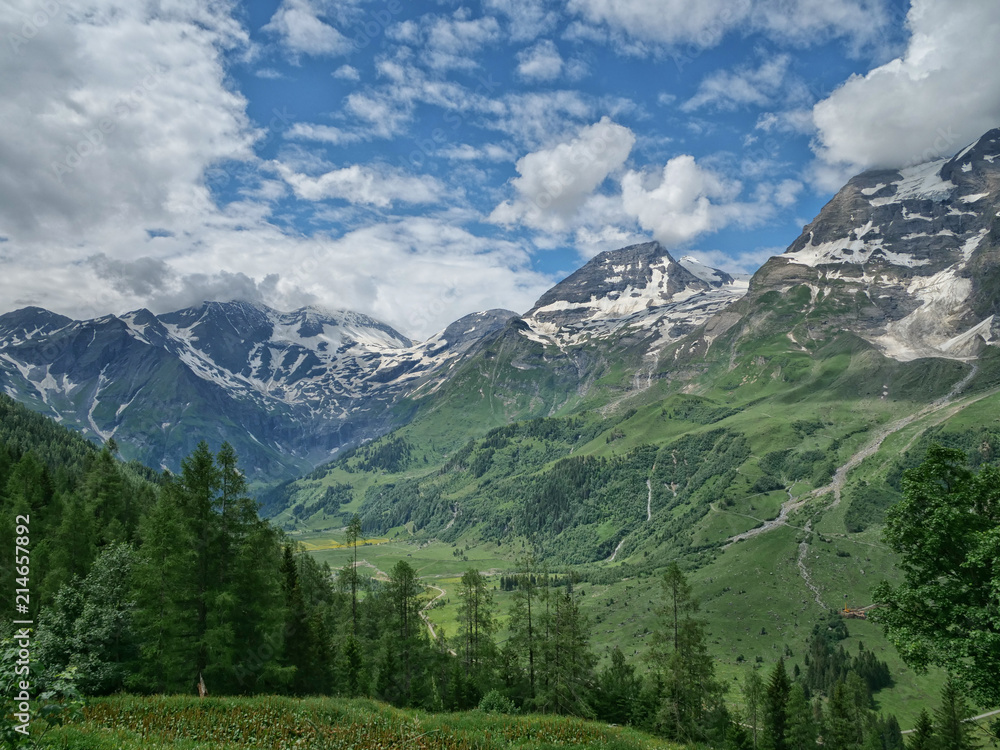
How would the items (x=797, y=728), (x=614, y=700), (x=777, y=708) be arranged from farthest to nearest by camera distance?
(x=777, y=708)
(x=797, y=728)
(x=614, y=700)

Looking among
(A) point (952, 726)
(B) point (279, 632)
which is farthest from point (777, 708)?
(B) point (279, 632)

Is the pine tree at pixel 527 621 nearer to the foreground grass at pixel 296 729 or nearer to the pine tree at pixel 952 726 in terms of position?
the foreground grass at pixel 296 729

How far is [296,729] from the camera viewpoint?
23.1 meters

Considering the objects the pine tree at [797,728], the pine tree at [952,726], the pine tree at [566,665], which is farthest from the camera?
the pine tree at [797,728]

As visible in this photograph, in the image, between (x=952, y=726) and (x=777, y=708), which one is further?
(x=777, y=708)

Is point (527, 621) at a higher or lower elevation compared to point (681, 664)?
higher

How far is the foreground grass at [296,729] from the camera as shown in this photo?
20922 mm

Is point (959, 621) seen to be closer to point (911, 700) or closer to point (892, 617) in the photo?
point (892, 617)

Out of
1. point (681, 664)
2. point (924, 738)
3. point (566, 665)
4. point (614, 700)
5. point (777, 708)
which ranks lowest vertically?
point (924, 738)

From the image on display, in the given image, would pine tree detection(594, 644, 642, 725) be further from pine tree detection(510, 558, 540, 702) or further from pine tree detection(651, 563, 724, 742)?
pine tree detection(510, 558, 540, 702)

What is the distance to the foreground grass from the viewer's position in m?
20.9

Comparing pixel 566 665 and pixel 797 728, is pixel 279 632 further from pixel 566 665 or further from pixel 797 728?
pixel 797 728

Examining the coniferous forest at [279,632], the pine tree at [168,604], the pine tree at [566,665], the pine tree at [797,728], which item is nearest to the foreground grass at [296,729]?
the coniferous forest at [279,632]

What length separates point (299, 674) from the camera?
49.0 m
